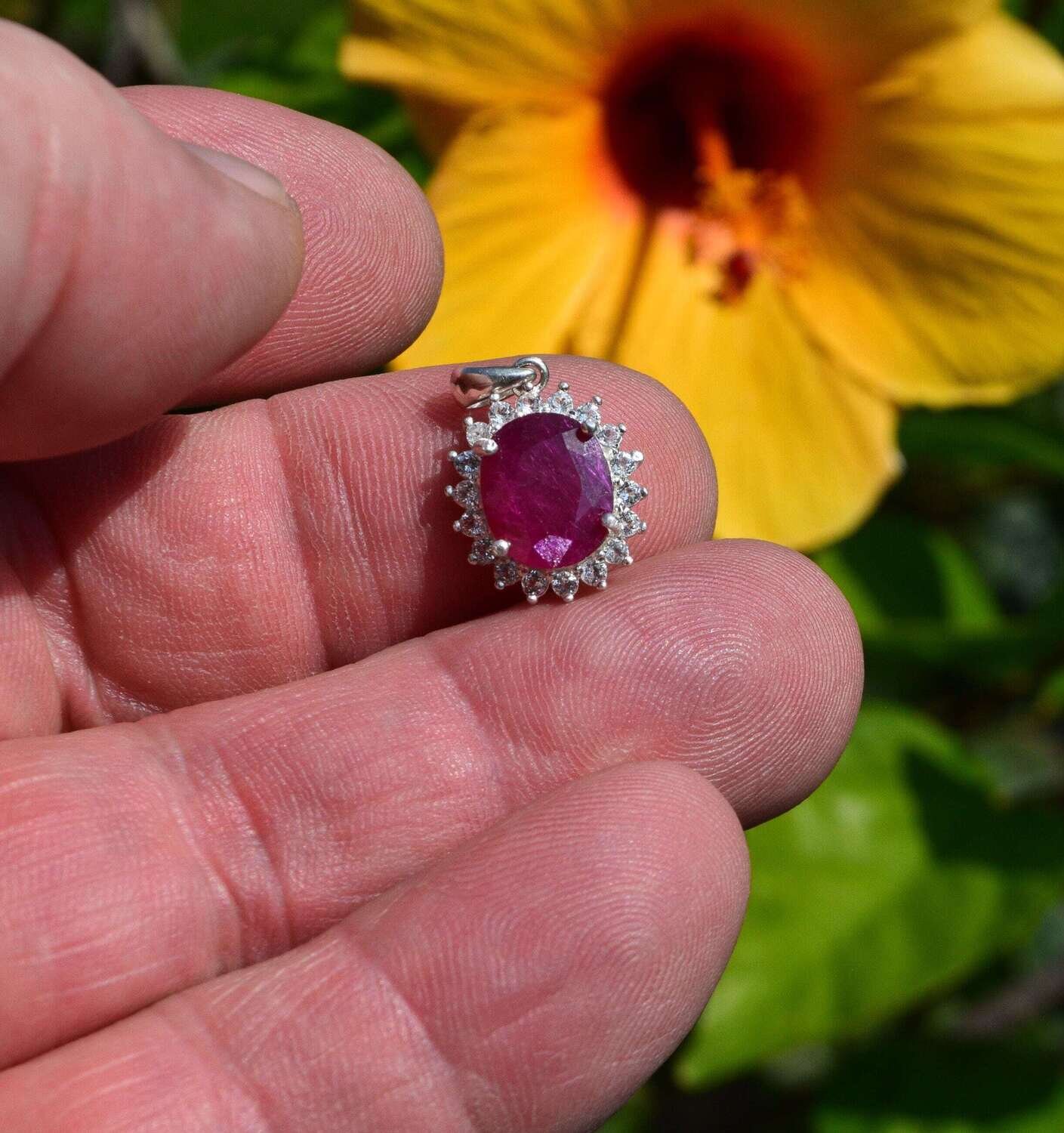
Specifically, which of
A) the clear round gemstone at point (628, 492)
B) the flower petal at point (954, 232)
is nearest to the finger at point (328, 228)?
the clear round gemstone at point (628, 492)

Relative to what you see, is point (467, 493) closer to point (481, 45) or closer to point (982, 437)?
point (481, 45)

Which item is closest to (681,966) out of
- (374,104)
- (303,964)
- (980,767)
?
(303,964)

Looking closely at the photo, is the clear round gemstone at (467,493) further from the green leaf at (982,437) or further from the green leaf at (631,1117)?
the green leaf at (631,1117)

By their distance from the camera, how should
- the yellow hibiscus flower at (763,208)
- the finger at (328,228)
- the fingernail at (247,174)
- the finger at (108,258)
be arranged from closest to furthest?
the finger at (108,258), the fingernail at (247,174), the finger at (328,228), the yellow hibiscus flower at (763,208)

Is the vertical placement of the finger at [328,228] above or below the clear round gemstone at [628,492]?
above

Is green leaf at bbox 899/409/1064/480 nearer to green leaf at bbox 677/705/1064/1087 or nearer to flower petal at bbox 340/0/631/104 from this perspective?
green leaf at bbox 677/705/1064/1087

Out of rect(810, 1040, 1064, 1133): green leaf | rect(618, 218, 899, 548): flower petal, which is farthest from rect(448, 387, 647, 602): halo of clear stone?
Result: rect(810, 1040, 1064, 1133): green leaf

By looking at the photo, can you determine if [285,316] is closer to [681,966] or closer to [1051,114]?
[681,966]

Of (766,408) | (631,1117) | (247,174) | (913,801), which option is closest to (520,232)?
(766,408)
